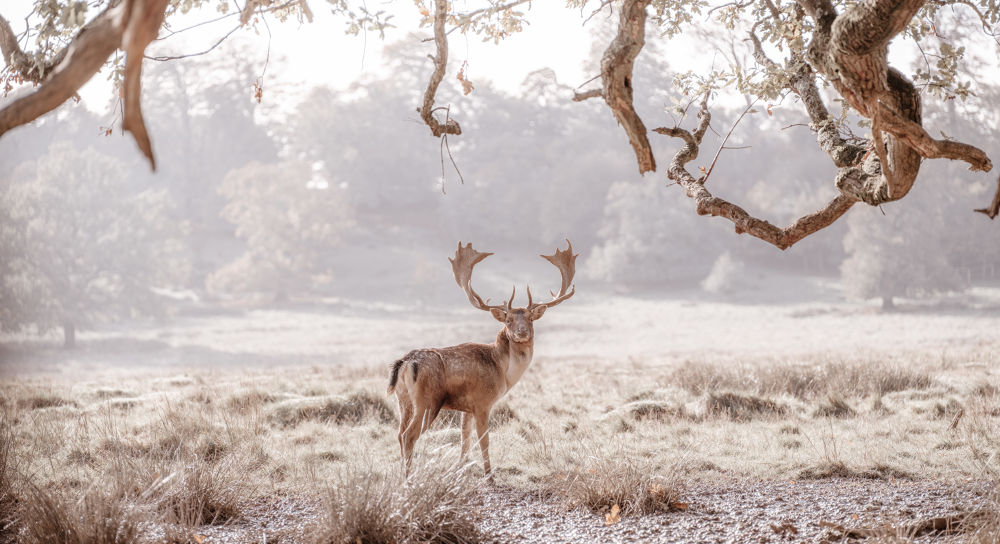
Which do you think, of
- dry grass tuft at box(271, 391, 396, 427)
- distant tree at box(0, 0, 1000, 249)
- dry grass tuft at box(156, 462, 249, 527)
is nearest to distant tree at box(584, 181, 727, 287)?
dry grass tuft at box(271, 391, 396, 427)

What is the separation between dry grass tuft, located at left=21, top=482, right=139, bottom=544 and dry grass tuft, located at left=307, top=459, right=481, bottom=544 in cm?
107

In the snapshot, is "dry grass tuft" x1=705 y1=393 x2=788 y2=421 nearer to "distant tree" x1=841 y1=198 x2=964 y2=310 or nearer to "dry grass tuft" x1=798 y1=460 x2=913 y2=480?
"dry grass tuft" x1=798 y1=460 x2=913 y2=480

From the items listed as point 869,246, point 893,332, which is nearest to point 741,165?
point 869,246

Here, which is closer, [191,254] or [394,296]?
[394,296]

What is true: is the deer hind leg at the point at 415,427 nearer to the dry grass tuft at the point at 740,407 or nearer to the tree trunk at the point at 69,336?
the dry grass tuft at the point at 740,407

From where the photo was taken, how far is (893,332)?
35.4 m

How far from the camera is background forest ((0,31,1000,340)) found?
4047 centimetres

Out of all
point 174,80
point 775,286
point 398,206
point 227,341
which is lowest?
point 227,341

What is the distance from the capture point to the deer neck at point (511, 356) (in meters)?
7.29

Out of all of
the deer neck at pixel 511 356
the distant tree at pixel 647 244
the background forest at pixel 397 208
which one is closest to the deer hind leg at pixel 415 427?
the deer neck at pixel 511 356

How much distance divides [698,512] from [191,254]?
56926 mm

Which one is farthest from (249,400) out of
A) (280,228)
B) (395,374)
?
(280,228)

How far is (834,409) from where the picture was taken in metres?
10.4

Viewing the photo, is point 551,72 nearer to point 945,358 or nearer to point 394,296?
point 945,358
